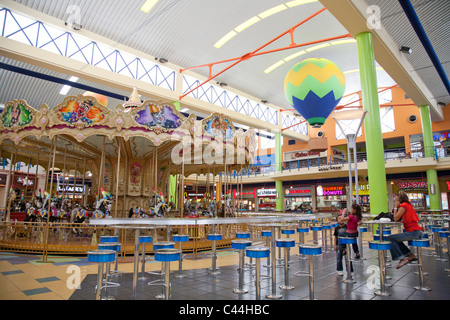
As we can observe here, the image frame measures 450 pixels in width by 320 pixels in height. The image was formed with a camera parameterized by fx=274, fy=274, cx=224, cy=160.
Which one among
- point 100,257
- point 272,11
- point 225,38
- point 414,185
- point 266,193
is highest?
point 272,11

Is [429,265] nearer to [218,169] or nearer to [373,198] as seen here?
[373,198]

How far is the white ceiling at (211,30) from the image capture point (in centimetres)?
1220

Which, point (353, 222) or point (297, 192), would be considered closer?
point (353, 222)

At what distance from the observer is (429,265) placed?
6398 millimetres

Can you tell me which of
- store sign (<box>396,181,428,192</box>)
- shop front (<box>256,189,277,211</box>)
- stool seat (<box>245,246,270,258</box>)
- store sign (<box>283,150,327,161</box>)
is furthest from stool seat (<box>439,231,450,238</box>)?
shop front (<box>256,189,277,211</box>)

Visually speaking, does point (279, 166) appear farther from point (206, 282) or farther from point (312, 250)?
point (312, 250)

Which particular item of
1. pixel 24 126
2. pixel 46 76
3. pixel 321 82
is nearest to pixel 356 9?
pixel 321 82

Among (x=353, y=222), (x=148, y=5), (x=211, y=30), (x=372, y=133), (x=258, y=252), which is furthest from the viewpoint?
(x=211, y=30)

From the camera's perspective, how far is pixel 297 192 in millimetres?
27438

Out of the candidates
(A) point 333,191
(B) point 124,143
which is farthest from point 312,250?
(A) point 333,191

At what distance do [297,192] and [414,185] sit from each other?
9758 mm

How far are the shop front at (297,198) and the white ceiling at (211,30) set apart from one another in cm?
1275

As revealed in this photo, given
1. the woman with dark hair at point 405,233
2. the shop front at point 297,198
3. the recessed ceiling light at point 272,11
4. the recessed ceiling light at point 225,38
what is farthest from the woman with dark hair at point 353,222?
the shop front at point 297,198

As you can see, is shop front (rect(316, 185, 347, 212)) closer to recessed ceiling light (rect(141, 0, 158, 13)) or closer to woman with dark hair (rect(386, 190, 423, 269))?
recessed ceiling light (rect(141, 0, 158, 13))
